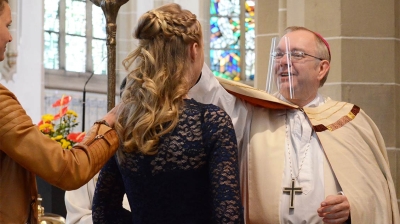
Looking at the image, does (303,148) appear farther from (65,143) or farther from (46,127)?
(46,127)

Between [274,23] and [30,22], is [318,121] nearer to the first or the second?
[274,23]

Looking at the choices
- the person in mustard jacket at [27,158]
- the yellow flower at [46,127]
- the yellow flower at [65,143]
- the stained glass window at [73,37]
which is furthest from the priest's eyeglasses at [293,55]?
the stained glass window at [73,37]

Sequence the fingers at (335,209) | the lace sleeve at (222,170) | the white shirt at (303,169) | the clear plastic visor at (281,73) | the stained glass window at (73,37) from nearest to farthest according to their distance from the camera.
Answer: the lace sleeve at (222,170) < the fingers at (335,209) < the white shirt at (303,169) < the clear plastic visor at (281,73) < the stained glass window at (73,37)

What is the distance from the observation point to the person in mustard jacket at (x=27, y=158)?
2.82 meters

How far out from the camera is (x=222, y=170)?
297cm

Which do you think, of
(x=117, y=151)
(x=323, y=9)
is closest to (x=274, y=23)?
(x=323, y=9)

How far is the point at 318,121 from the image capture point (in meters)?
4.05

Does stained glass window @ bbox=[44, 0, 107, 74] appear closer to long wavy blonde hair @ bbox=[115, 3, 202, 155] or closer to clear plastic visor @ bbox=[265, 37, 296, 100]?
clear plastic visor @ bbox=[265, 37, 296, 100]

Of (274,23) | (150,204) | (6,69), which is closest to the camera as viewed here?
A: (150,204)

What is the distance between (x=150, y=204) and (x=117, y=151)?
228 millimetres

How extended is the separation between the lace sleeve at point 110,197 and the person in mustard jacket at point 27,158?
0.22 m

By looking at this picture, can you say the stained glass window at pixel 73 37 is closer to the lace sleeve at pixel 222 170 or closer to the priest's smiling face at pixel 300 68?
the priest's smiling face at pixel 300 68

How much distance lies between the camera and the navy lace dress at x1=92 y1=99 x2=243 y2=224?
2.98 metres

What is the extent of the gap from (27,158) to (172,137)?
0.51 m
